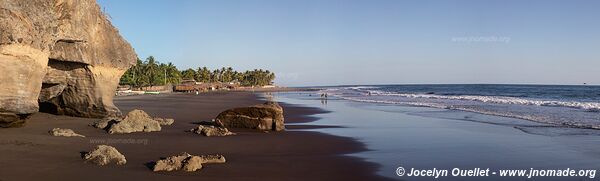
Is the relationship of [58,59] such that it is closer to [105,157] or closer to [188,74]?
[105,157]

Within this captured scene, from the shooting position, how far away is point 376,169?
10.7 metres

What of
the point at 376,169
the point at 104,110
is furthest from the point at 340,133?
the point at 104,110

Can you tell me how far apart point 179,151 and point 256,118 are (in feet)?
20.4

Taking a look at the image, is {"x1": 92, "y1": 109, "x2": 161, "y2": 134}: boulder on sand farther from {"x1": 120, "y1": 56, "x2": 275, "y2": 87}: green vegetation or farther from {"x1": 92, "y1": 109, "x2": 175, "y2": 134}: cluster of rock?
{"x1": 120, "y1": 56, "x2": 275, "y2": 87}: green vegetation

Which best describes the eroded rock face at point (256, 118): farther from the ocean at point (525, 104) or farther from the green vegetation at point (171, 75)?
the green vegetation at point (171, 75)

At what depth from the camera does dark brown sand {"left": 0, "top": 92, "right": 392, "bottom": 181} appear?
30.1ft

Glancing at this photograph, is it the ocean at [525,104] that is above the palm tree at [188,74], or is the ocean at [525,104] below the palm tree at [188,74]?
below

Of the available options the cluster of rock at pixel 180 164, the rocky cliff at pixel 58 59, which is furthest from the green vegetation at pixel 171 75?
the cluster of rock at pixel 180 164

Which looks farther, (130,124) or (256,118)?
(256,118)

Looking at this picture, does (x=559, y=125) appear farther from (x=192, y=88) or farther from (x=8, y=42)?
(x=192, y=88)

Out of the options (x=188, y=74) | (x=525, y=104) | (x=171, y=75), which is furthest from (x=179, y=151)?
(x=188, y=74)

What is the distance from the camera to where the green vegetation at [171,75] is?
324ft

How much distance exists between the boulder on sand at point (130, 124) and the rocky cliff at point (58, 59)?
248cm

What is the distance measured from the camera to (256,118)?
18516mm
